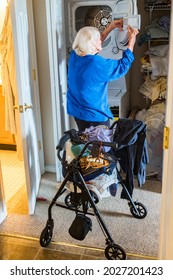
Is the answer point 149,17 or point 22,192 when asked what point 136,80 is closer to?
point 149,17

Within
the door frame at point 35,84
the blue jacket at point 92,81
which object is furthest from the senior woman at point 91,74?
the door frame at point 35,84

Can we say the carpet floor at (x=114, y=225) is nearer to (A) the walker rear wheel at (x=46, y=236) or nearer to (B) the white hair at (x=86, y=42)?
(A) the walker rear wheel at (x=46, y=236)

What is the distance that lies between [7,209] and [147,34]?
2.05m

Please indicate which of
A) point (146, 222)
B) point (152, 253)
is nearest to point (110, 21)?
point (146, 222)

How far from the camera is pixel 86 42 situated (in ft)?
8.24

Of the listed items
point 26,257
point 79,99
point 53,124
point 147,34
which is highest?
point 147,34

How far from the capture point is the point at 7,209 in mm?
2844

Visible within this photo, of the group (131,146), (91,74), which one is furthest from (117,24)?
(131,146)

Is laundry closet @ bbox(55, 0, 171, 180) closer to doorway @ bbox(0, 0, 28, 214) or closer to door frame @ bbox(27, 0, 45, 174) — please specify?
door frame @ bbox(27, 0, 45, 174)

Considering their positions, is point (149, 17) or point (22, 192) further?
point (149, 17)

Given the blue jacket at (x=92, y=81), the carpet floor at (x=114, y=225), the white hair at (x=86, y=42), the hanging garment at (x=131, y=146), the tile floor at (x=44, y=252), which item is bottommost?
the tile floor at (x=44, y=252)

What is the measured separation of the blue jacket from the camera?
8.15 feet

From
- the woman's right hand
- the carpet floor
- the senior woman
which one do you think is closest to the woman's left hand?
the senior woman

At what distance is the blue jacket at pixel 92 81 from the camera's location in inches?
97.8
